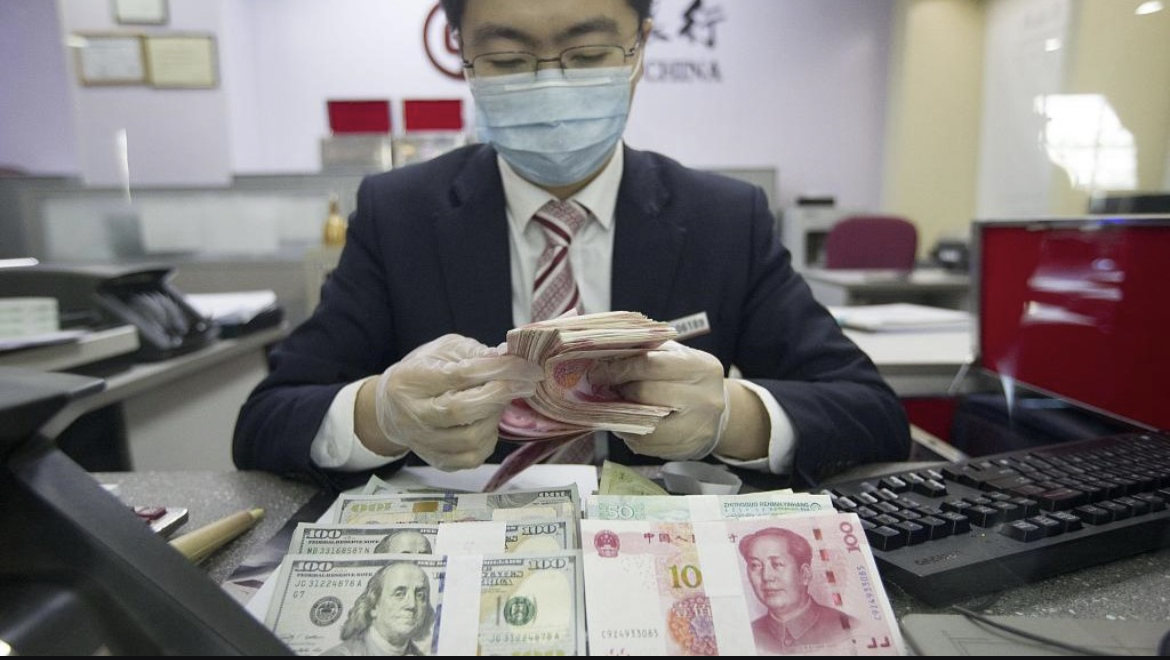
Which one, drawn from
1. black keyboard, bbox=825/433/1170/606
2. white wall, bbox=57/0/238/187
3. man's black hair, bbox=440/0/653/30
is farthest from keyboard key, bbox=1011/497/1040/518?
white wall, bbox=57/0/238/187

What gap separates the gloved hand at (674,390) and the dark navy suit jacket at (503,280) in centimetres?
26

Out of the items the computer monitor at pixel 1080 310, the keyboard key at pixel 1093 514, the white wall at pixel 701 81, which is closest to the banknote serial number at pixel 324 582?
the keyboard key at pixel 1093 514

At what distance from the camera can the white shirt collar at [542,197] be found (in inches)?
45.4

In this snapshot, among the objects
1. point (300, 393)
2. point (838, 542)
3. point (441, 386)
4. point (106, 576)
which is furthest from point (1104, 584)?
point (300, 393)

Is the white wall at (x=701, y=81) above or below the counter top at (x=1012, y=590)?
above

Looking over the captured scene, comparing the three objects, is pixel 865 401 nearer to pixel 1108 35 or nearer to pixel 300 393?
pixel 1108 35

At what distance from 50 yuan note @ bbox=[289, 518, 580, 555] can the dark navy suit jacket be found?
1.54 ft

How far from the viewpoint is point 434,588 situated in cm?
50

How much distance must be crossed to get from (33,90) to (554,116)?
66 centimetres

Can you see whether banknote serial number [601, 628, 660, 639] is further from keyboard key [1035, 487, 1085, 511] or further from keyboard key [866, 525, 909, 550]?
keyboard key [1035, 487, 1085, 511]

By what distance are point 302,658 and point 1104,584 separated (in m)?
0.65

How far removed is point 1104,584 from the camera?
0.58m

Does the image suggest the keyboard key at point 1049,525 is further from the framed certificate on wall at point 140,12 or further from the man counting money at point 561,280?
the framed certificate on wall at point 140,12

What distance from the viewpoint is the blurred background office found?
2.90 feet
